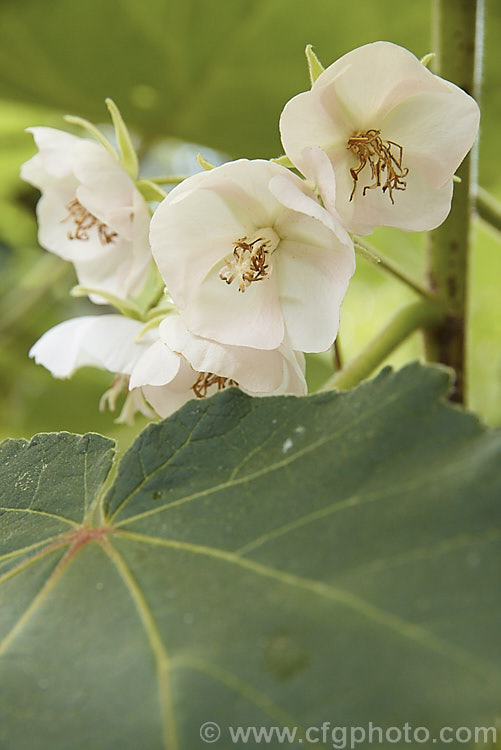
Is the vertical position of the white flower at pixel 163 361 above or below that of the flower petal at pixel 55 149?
A: below

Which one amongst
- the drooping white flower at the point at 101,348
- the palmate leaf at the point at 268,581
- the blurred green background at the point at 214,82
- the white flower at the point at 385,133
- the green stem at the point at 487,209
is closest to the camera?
the palmate leaf at the point at 268,581

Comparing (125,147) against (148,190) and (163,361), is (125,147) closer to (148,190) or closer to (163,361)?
(148,190)

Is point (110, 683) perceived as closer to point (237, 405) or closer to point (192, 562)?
point (192, 562)

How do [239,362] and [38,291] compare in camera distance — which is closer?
[239,362]

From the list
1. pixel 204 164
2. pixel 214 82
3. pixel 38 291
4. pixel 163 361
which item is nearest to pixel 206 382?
pixel 163 361

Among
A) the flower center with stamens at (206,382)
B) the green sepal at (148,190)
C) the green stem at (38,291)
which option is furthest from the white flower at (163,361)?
the green stem at (38,291)

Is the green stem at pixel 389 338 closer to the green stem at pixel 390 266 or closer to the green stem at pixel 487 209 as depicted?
the green stem at pixel 390 266
